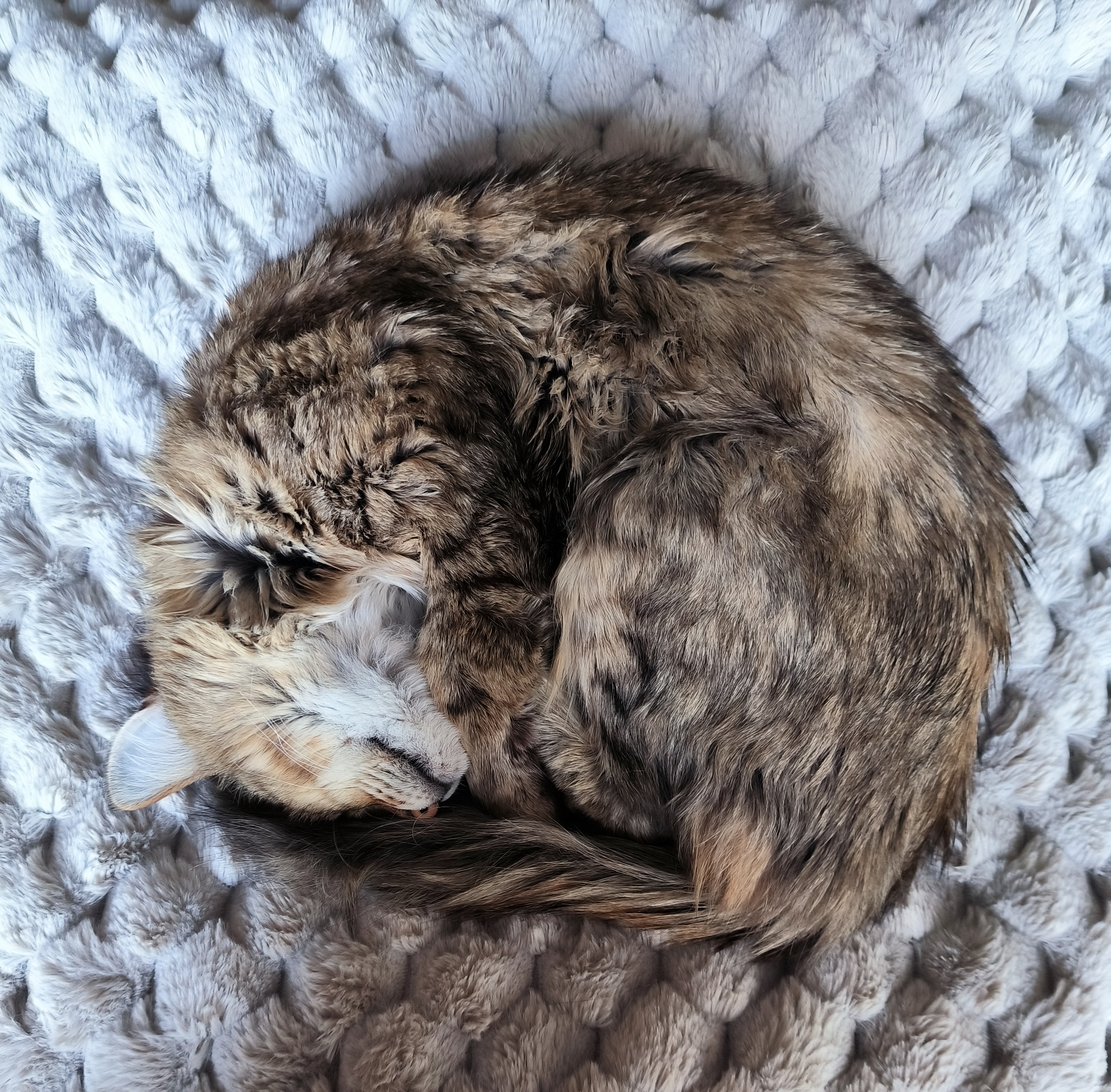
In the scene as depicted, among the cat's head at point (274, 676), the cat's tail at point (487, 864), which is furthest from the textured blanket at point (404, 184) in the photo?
the cat's head at point (274, 676)

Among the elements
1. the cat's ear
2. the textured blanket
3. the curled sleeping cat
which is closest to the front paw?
the curled sleeping cat

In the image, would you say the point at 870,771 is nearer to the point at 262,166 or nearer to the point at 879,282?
the point at 879,282

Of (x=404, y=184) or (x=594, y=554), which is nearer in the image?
(x=594, y=554)

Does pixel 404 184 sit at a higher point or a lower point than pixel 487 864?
higher

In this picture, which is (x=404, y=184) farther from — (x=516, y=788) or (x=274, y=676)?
(x=516, y=788)

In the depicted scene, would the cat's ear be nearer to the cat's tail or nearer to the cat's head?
the cat's head

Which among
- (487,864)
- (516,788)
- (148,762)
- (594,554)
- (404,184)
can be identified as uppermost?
(404,184)

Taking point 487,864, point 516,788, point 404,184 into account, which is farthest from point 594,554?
point 404,184
